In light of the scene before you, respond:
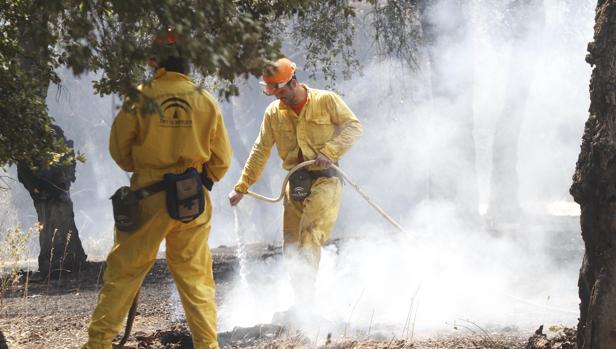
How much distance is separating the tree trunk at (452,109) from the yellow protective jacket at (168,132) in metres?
8.33

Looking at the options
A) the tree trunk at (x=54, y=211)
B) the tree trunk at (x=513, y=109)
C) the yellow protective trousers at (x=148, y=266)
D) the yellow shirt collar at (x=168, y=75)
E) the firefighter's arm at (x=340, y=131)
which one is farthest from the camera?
the tree trunk at (x=513, y=109)

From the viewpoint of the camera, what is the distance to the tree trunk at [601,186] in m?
3.85

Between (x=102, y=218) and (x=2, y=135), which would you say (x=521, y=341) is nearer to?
(x=2, y=135)

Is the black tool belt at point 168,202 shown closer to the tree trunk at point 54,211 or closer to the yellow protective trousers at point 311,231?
the yellow protective trousers at point 311,231

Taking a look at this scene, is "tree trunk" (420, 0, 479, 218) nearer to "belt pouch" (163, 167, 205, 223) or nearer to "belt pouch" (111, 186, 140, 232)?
"belt pouch" (163, 167, 205, 223)

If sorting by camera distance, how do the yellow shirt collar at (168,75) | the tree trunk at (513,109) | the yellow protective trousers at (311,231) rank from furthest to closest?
the tree trunk at (513,109), the yellow protective trousers at (311,231), the yellow shirt collar at (168,75)

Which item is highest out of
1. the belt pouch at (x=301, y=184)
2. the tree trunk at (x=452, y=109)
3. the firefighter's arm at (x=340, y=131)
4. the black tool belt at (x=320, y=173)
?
the tree trunk at (x=452, y=109)

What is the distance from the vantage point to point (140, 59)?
2434mm

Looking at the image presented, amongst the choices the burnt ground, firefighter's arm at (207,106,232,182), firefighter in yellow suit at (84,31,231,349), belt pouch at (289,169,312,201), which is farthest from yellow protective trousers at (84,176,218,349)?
belt pouch at (289,169,312,201)

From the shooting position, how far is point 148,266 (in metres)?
4.16

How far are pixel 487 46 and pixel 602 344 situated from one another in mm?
13894

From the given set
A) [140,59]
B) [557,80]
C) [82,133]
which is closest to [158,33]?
[140,59]

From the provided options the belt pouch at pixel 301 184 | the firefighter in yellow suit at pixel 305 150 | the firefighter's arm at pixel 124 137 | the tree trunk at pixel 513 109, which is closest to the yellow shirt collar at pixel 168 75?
the firefighter's arm at pixel 124 137

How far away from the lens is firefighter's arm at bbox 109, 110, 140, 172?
4.01 m
